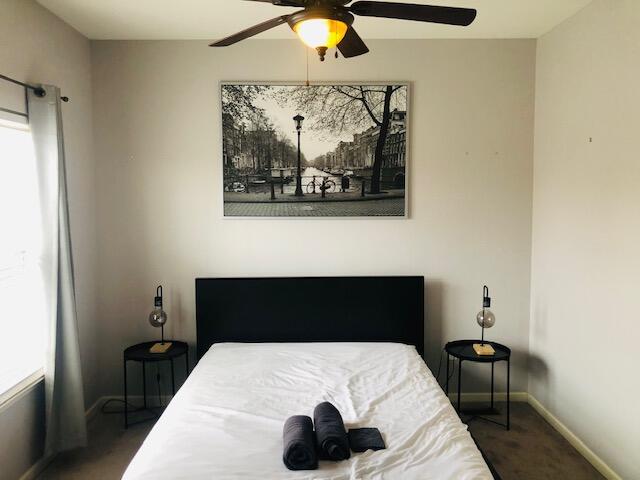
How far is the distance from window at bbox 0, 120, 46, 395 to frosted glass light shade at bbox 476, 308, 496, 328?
2817 millimetres

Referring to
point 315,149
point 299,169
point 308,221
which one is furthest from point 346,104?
point 308,221

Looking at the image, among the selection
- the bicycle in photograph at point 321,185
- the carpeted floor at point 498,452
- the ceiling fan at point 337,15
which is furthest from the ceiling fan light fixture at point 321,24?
the carpeted floor at point 498,452

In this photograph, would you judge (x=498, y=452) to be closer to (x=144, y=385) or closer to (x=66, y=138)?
(x=144, y=385)

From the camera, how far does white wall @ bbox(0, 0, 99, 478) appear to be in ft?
8.50

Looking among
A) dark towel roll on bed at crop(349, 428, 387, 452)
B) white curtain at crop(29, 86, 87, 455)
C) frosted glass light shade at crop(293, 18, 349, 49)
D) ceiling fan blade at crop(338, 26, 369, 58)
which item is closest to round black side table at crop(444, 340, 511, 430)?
dark towel roll on bed at crop(349, 428, 387, 452)

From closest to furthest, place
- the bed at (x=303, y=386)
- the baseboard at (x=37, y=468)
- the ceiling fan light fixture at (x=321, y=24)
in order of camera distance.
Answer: the ceiling fan light fixture at (x=321, y=24) < the bed at (x=303, y=386) < the baseboard at (x=37, y=468)

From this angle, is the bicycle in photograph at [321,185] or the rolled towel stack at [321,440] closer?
the rolled towel stack at [321,440]

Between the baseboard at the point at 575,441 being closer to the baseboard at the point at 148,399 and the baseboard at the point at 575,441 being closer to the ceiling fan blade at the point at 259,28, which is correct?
the baseboard at the point at 148,399

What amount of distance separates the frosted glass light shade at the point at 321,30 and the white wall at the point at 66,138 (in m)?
1.79

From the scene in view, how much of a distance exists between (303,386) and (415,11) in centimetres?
193

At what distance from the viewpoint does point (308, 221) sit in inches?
144

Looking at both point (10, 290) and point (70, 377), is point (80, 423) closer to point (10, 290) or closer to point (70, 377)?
point (70, 377)

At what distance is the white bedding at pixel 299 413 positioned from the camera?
1.87 meters

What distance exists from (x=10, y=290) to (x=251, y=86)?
80.8 inches
